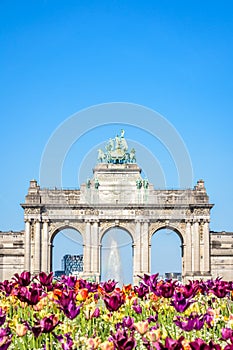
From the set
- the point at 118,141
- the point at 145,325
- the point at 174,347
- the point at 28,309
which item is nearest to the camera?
the point at 174,347

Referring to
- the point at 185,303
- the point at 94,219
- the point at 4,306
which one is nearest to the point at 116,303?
the point at 185,303

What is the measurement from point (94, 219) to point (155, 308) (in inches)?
2380

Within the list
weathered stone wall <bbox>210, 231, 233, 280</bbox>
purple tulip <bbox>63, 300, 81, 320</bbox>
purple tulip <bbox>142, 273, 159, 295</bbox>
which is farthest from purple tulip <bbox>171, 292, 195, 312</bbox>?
weathered stone wall <bbox>210, 231, 233, 280</bbox>

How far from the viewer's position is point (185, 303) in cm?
1092

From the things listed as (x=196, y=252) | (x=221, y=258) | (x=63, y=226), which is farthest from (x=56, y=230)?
(x=221, y=258)

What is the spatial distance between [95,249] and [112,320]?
201 feet

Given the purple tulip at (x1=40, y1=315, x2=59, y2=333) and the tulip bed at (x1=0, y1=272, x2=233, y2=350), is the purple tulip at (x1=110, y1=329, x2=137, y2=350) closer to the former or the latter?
the tulip bed at (x1=0, y1=272, x2=233, y2=350)

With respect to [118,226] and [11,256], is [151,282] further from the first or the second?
[11,256]

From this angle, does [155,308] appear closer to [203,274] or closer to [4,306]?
[4,306]

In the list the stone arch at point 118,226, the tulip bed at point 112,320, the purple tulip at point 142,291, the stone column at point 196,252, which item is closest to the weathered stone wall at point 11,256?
the stone arch at point 118,226

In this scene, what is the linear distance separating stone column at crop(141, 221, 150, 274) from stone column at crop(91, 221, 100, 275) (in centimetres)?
473

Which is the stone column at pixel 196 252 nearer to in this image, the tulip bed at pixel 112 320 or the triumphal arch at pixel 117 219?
the triumphal arch at pixel 117 219

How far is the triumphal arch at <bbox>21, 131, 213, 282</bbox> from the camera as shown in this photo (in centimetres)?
7181

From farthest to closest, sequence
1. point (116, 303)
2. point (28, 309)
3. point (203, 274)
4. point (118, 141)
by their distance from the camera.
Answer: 1. point (118, 141)
2. point (203, 274)
3. point (28, 309)
4. point (116, 303)
